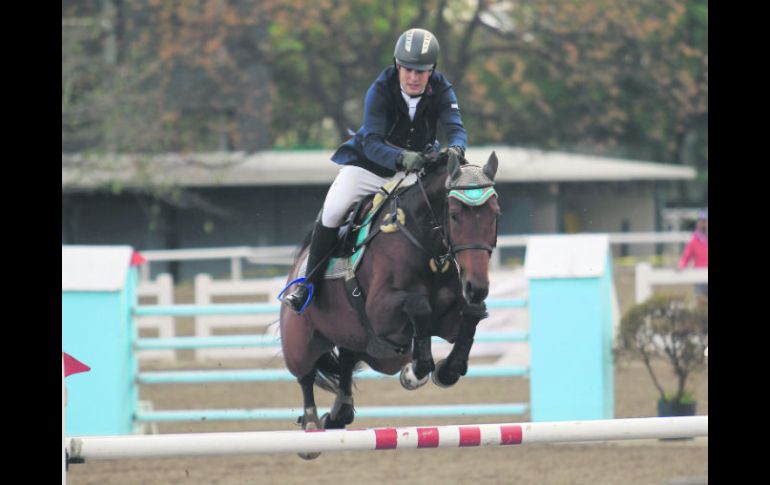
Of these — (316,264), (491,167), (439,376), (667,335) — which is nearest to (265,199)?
(667,335)

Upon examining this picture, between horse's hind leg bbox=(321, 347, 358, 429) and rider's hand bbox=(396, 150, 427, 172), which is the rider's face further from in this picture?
horse's hind leg bbox=(321, 347, 358, 429)

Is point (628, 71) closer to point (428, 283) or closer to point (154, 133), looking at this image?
point (154, 133)

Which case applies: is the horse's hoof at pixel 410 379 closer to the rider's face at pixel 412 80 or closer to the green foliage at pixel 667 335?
the rider's face at pixel 412 80

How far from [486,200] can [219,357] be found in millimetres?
9136

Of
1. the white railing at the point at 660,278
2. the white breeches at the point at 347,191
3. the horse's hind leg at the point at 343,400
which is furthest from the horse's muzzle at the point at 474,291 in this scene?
the white railing at the point at 660,278

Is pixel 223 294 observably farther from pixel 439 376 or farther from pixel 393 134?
pixel 439 376

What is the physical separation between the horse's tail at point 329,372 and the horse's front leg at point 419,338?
3.57 ft

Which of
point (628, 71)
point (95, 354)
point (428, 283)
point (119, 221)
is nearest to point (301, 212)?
point (119, 221)

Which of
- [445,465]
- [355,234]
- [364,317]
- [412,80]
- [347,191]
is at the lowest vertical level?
[445,465]

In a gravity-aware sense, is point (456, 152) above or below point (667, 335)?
above

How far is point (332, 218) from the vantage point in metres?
5.91

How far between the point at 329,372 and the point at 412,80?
1.85 meters

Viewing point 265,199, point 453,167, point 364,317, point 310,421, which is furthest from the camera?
point 265,199

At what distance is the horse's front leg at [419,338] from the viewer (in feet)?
17.3
